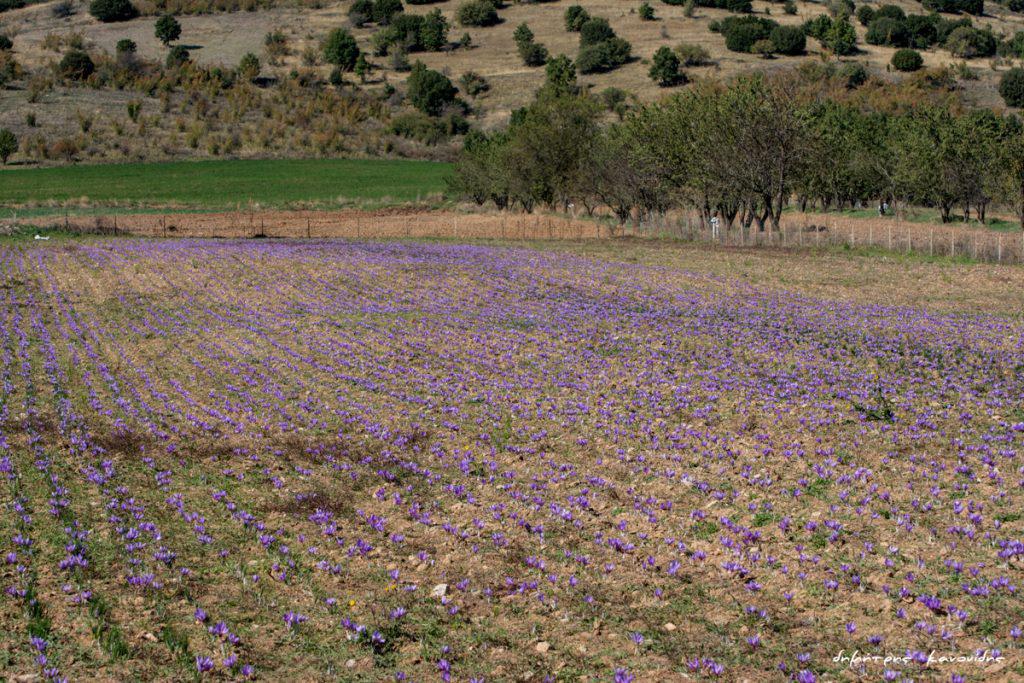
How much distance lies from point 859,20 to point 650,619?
8078 inches

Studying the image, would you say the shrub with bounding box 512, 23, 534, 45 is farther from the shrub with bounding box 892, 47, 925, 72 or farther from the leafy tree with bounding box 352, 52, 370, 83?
the shrub with bounding box 892, 47, 925, 72

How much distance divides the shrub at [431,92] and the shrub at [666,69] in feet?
107

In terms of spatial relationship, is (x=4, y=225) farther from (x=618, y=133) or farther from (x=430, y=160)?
(x=430, y=160)

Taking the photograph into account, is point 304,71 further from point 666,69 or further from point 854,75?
point 854,75

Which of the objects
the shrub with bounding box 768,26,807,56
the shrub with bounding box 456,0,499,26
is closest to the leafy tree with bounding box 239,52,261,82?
the shrub with bounding box 456,0,499,26

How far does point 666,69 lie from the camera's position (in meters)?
142

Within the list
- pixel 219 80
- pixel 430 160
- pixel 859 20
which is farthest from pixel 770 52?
pixel 219 80

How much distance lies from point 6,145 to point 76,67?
44648 mm

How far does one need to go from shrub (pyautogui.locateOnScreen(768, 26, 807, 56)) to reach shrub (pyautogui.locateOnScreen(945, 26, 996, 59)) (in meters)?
28.6

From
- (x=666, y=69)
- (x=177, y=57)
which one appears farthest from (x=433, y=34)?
(x=666, y=69)

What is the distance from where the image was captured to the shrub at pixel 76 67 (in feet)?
473

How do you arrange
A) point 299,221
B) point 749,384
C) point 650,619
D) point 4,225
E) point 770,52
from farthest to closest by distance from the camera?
point 770,52 → point 299,221 → point 4,225 → point 749,384 → point 650,619

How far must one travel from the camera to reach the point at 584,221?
6825 cm

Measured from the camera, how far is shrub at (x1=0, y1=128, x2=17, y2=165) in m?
107
